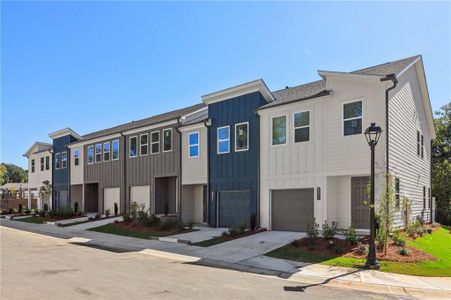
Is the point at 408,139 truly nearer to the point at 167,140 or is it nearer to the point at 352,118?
the point at 352,118

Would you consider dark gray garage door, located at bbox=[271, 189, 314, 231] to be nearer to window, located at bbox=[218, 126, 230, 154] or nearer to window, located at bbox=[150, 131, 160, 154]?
window, located at bbox=[218, 126, 230, 154]

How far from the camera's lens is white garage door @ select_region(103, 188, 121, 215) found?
2853cm

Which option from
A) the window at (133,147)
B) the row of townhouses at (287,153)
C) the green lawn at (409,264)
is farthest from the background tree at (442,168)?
the window at (133,147)

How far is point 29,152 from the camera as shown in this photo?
135 feet

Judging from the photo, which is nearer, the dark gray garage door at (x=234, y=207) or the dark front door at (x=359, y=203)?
the dark front door at (x=359, y=203)

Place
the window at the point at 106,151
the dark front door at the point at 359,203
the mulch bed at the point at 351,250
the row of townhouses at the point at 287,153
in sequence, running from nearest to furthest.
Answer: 1. the mulch bed at the point at 351,250
2. the row of townhouses at the point at 287,153
3. the dark front door at the point at 359,203
4. the window at the point at 106,151

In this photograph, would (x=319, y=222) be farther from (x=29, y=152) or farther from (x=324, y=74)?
(x=29, y=152)

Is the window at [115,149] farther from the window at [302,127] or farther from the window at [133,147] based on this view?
the window at [302,127]

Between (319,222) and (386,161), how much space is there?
3680mm

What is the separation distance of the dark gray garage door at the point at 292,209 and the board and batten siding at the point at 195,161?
4824 millimetres

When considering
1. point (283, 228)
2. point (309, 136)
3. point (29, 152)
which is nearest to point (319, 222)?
point (283, 228)

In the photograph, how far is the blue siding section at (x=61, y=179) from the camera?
34.7 metres

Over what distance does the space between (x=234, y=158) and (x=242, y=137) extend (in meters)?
1.14

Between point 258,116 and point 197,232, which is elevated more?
point 258,116
